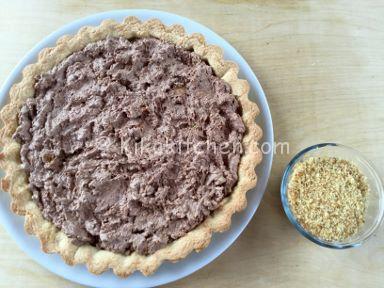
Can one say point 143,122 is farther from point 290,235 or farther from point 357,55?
point 357,55

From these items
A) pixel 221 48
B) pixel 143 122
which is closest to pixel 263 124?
pixel 221 48

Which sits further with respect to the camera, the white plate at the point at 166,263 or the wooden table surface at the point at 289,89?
the wooden table surface at the point at 289,89

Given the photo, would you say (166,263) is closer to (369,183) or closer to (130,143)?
(130,143)

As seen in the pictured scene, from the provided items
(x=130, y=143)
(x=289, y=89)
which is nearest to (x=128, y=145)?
(x=130, y=143)

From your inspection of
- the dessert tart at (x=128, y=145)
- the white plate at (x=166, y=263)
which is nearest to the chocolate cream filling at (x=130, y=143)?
the dessert tart at (x=128, y=145)

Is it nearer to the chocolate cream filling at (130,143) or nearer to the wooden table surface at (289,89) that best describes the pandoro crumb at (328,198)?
the wooden table surface at (289,89)

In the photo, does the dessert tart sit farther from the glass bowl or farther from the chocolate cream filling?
the glass bowl
